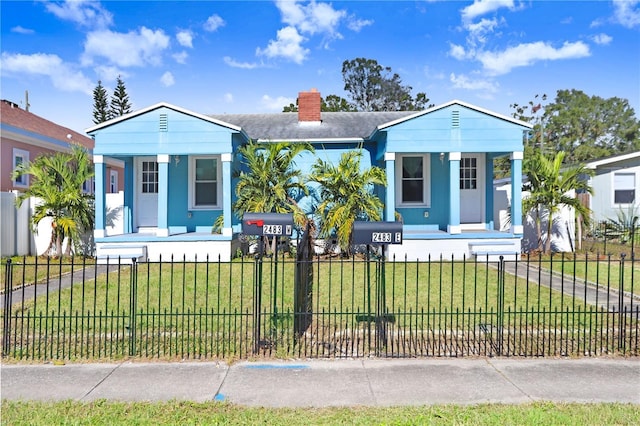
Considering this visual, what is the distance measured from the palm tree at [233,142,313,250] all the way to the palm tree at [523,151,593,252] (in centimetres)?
716

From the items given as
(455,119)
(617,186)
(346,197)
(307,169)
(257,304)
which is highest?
(455,119)

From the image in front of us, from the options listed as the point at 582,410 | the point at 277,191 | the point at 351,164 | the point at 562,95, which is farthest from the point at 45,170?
the point at 562,95

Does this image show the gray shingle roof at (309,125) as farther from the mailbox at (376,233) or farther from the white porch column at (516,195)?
the mailbox at (376,233)

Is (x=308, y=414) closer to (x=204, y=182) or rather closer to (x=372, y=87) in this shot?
(x=204, y=182)

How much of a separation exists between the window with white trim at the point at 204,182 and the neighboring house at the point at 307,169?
33 mm

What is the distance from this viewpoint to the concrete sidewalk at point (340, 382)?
14.9 feet

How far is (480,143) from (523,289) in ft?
17.9

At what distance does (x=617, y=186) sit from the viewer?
19.4 m

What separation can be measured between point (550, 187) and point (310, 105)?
28.7 ft

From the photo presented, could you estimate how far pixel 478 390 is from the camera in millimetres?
4738

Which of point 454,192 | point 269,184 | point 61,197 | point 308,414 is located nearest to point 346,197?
point 269,184

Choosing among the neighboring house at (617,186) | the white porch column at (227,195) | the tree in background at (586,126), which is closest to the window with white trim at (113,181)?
the white porch column at (227,195)

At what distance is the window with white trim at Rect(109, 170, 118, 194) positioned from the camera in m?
25.1

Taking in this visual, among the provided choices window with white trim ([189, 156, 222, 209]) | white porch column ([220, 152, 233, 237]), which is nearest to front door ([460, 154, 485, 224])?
white porch column ([220, 152, 233, 237])
